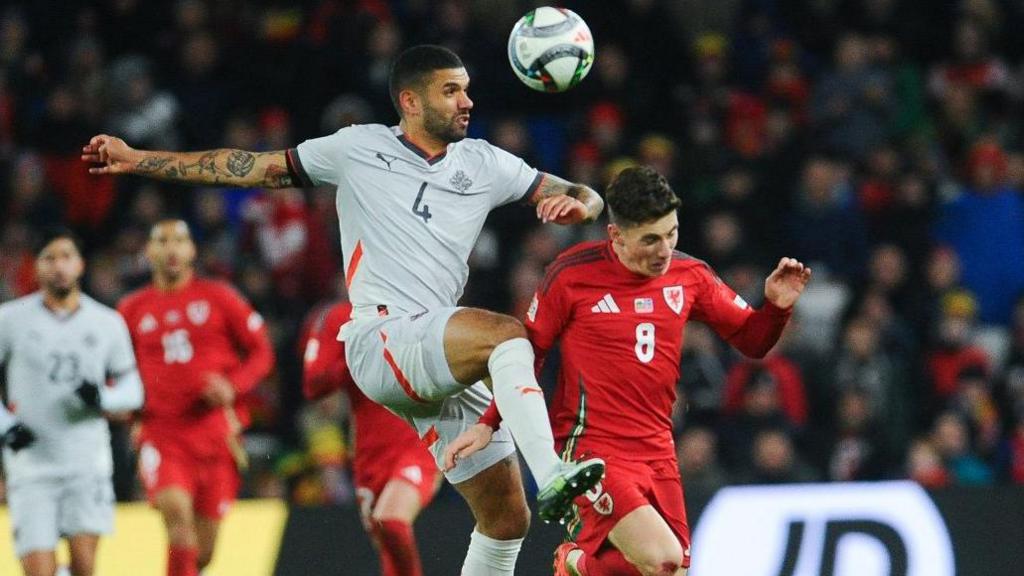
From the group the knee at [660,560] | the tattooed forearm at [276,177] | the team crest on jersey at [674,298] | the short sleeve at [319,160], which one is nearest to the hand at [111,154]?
the tattooed forearm at [276,177]

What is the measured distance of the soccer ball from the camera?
23.9ft

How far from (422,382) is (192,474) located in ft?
11.5

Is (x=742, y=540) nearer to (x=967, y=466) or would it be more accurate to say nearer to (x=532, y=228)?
(x=967, y=466)

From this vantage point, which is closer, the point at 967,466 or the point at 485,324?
the point at 485,324

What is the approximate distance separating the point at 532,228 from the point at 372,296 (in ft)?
17.1

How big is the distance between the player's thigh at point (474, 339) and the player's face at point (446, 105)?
0.82 meters

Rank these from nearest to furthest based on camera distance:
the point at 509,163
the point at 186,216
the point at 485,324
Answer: the point at 485,324 → the point at 509,163 → the point at 186,216

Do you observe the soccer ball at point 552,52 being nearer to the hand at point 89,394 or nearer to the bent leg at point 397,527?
the bent leg at point 397,527

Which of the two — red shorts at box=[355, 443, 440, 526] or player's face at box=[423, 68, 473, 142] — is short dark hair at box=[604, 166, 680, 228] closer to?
player's face at box=[423, 68, 473, 142]

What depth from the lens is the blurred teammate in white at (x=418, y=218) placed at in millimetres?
7027

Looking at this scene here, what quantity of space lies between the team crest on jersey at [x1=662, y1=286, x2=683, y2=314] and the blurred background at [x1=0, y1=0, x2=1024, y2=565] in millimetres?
3679

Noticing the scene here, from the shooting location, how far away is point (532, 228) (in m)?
12.3

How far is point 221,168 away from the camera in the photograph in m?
7.15

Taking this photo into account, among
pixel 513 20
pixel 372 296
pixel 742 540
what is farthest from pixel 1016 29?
pixel 372 296
